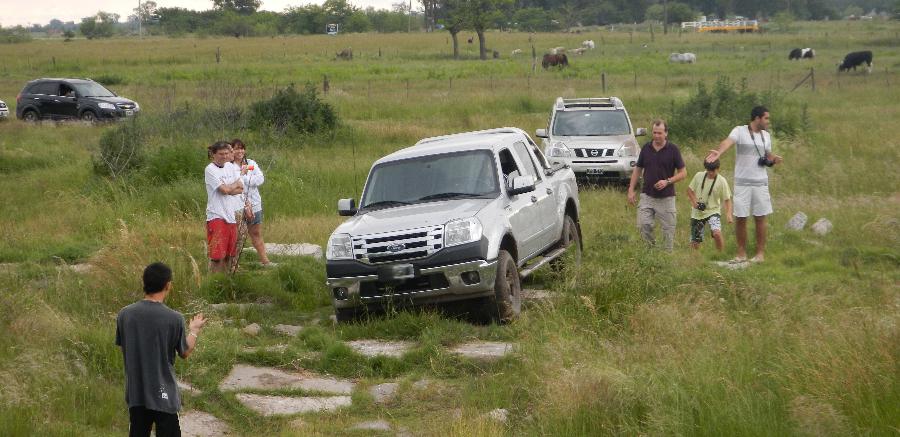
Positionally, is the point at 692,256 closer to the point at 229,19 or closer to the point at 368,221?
the point at 368,221

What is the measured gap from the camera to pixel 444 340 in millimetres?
9547

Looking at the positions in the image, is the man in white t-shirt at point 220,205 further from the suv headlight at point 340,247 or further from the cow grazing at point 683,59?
the cow grazing at point 683,59

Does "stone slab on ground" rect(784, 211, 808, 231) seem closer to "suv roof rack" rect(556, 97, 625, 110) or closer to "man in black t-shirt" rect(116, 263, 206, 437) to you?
"suv roof rack" rect(556, 97, 625, 110)

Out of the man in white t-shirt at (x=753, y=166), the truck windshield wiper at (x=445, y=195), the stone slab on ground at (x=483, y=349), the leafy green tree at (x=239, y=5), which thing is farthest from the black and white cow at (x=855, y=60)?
the leafy green tree at (x=239, y=5)

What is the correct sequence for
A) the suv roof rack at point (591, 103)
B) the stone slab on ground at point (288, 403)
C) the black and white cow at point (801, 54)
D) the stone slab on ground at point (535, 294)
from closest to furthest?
1. the stone slab on ground at point (288, 403)
2. the stone slab on ground at point (535, 294)
3. the suv roof rack at point (591, 103)
4. the black and white cow at point (801, 54)

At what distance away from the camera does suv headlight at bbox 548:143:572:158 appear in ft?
64.3

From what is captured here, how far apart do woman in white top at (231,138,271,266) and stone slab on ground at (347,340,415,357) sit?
3168 mm

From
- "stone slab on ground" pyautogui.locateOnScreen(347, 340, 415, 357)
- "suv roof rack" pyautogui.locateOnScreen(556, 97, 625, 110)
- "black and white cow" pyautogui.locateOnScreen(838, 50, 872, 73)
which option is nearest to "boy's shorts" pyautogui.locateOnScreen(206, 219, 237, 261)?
"stone slab on ground" pyautogui.locateOnScreen(347, 340, 415, 357)

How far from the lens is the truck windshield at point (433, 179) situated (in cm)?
1090

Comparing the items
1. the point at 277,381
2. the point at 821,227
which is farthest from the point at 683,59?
the point at 277,381

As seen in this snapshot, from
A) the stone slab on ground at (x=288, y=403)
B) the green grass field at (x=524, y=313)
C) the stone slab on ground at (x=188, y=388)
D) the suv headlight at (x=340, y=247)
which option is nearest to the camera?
the green grass field at (x=524, y=313)

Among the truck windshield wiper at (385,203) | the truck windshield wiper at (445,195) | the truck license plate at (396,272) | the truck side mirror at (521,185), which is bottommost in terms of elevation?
the truck license plate at (396,272)

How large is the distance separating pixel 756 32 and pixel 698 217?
92.4 metres

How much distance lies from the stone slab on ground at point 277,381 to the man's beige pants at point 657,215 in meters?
4.93
